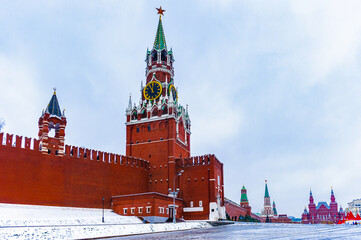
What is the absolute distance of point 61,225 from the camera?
32.0 m

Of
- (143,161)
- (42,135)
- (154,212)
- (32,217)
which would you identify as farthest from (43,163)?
(143,161)

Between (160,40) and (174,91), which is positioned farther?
(160,40)

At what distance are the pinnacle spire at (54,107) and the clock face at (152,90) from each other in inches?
806

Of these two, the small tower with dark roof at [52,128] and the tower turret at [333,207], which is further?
the tower turret at [333,207]

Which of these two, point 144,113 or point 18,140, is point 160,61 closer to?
point 144,113

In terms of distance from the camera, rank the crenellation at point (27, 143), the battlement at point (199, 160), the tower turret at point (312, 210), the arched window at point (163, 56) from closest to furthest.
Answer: the crenellation at point (27, 143) → the battlement at point (199, 160) → the arched window at point (163, 56) → the tower turret at point (312, 210)

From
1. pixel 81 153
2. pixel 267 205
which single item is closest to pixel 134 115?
pixel 81 153

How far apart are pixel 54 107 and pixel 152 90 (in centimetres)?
2216

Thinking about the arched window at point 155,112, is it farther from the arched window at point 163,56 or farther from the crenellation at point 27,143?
the crenellation at point 27,143

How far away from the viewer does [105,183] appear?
2003 inches

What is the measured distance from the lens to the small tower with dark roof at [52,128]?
145 ft

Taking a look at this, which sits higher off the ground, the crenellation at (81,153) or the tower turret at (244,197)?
the crenellation at (81,153)

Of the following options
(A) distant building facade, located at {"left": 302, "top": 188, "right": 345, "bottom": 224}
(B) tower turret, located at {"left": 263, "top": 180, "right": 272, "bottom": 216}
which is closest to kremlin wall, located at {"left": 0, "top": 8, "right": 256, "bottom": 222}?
(A) distant building facade, located at {"left": 302, "top": 188, "right": 345, "bottom": 224}

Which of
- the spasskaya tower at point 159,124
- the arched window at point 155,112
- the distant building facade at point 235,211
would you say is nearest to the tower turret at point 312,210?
the distant building facade at point 235,211
